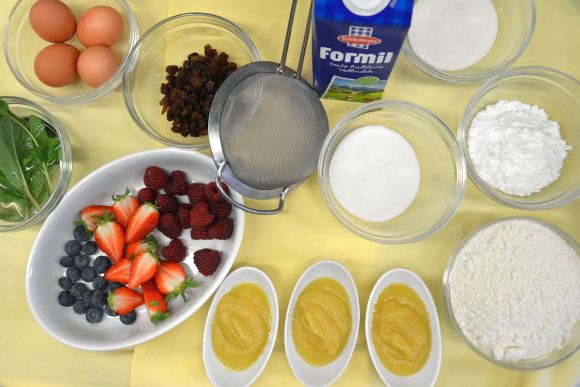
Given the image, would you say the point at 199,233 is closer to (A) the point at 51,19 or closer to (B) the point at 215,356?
(B) the point at 215,356

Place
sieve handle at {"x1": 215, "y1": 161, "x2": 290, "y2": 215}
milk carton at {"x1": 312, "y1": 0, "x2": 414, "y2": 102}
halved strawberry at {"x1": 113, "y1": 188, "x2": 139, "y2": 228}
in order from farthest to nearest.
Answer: halved strawberry at {"x1": 113, "y1": 188, "x2": 139, "y2": 228}
sieve handle at {"x1": 215, "y1": 161, "x2": 290, "y2": 215}
milk carton at {"x1": 312, "y1": 0, "x2": 414, "y2": 102}

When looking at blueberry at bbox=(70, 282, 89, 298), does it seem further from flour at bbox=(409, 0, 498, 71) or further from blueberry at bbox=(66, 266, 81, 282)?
flour at bbox=(409, 0, 498, 71)

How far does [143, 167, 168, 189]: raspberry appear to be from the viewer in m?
0.93

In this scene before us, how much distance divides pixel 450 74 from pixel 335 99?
250 millimetres

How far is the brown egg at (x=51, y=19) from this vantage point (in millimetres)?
951

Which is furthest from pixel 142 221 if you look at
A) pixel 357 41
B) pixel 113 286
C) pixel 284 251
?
pixel 357 41

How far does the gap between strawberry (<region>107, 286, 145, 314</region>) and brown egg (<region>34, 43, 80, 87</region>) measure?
1.58 feet

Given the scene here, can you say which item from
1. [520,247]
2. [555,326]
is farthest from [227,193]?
[555,326]

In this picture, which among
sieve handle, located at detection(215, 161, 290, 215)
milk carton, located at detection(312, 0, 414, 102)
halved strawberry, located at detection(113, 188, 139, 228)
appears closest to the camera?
milk carton, located at detection(312, 0, 414, 102)

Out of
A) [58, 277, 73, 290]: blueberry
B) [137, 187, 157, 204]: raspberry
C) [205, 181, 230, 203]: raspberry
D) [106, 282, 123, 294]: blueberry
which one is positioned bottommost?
[58, 277, 73, 290]: blueberry

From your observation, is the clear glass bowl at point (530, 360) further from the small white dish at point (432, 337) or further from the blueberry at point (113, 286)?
the blueberry at point (113, 286)

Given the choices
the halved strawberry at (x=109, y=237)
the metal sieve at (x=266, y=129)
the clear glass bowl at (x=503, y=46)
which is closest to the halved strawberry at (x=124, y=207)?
the halved strawberry at (x=109, y=237)

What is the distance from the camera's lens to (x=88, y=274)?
3.11 ft

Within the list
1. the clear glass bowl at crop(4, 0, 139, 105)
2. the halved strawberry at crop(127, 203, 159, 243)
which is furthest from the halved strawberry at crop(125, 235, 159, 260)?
the clear glass bowl at crop(4, 0, 139, 105)
